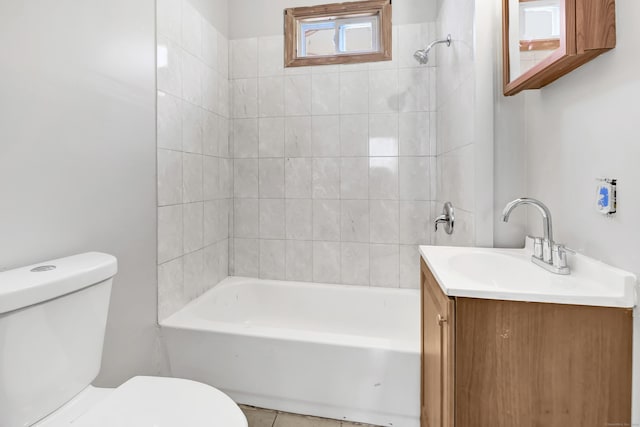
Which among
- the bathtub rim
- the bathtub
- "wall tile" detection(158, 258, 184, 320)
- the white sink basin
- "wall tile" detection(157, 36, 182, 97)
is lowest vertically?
the bathtub

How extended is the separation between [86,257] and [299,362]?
991mm

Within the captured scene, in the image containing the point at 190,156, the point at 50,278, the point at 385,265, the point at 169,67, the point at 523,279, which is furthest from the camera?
the point at 385,265

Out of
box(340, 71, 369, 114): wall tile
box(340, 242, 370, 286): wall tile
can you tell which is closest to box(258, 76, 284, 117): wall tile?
box(340, 71, 369, 114): wall tile

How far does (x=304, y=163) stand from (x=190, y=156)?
763mm

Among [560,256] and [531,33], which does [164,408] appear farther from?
[531,33]

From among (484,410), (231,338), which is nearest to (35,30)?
(231,338)

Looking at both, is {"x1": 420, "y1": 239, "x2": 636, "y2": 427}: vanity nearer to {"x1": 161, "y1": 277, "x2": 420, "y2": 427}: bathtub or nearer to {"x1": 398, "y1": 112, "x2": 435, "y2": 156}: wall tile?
{"x1": 161, "y1": 277, "x2": 420, "y2": 427}: bathtub

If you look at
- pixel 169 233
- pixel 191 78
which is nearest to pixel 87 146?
pixel 169 233

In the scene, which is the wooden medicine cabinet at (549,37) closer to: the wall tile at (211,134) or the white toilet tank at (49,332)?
the white toilet tank at (49,332)

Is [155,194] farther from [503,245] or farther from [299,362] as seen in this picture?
[503,245]

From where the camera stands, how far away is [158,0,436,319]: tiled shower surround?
7.09 feet

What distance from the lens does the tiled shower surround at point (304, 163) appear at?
2162 millimetres

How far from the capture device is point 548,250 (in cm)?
109

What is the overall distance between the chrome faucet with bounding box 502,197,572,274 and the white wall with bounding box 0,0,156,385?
1.54 metres
